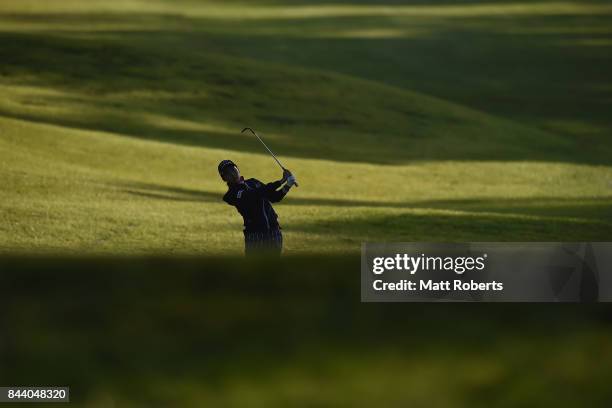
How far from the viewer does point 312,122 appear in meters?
47.0

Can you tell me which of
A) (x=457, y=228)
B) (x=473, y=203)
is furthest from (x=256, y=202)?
(x=473, y=203)

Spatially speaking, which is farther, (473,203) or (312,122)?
(312,122)

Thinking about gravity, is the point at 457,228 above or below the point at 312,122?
below

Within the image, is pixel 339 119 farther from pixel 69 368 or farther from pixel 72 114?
pixel 69 368

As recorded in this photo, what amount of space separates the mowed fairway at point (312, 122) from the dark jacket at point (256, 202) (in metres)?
1.41

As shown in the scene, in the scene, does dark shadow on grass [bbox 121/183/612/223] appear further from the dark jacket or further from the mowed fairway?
the dark jacket

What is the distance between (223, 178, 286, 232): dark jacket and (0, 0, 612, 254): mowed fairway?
1410mm

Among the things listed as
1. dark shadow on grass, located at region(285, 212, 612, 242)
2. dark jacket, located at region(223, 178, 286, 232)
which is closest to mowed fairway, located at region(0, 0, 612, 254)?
dark shadow on grass, located at region(285, 212, 612, 242)

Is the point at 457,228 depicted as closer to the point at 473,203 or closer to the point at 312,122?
the point at 473,203

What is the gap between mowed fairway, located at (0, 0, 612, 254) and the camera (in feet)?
76.1

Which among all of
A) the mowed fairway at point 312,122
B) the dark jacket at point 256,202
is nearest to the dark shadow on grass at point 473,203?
the mowed fairway at point 312,122

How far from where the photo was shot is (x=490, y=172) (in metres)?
38.3

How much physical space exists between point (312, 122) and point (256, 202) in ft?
136

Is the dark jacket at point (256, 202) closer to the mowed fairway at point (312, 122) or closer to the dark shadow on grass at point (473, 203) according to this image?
the mowed fairway at point (312, 122)
